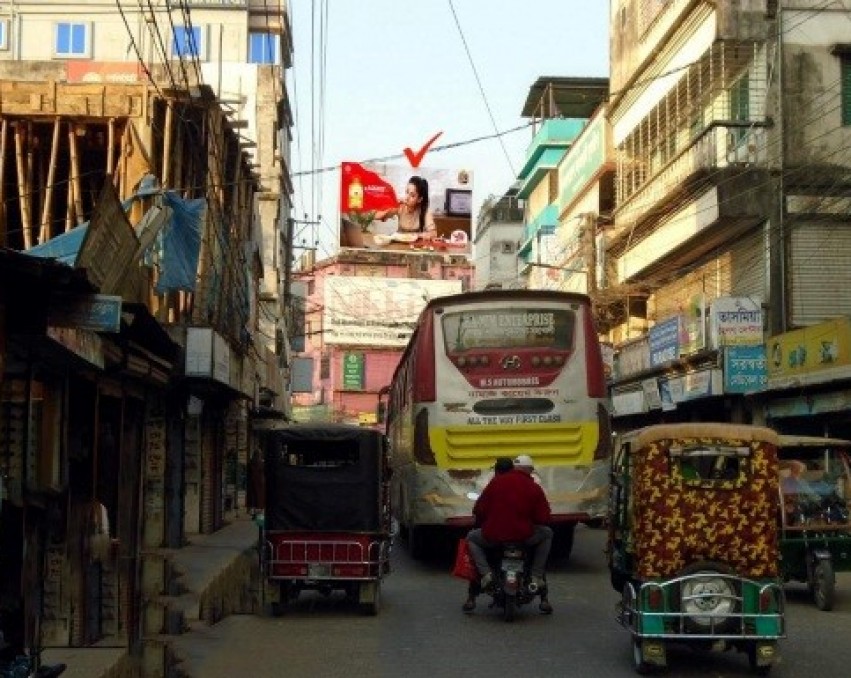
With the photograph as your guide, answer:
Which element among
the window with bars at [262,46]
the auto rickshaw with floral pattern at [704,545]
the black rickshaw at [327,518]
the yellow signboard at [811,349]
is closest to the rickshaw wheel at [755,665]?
the auto rickshaw with floral pattern at [704,545]

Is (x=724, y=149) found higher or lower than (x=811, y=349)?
higher

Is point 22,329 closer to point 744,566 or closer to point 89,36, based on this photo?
point 744,566

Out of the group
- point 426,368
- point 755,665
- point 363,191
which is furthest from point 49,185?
point 363,191

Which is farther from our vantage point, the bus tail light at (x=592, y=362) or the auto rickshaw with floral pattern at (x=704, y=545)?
the bus tail light at (x=592, y=362)

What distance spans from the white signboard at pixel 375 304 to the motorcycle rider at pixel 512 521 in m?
60.3

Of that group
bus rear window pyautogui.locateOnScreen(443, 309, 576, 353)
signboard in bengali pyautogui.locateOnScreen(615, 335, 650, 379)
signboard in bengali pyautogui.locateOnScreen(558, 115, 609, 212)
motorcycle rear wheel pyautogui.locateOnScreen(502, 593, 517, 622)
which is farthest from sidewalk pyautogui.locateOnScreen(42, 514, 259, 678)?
signboard in bengali pyautogui.locateOnScreen(558, 115, 609, 212)

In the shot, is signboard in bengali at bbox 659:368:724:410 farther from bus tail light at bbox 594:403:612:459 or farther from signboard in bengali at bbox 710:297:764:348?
bus tail light at bbox 594:403:612:459

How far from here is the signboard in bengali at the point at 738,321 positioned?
2883 centimetres

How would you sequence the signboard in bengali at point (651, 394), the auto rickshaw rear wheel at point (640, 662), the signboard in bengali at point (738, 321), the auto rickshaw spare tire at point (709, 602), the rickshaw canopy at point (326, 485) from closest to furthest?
the auto rickshaw spare tire at point (709, 602)
the auto rickshaw rear wheel at point (640, 662)
the rickshaw canopy at point (326, 485)
the signboard in bengali at point (738, 321)
the signboard in bengali at point (651, 394)

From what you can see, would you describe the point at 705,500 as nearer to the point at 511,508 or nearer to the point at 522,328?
the point at 511,508

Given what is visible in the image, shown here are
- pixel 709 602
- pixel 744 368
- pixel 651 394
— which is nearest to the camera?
pixel 709 602

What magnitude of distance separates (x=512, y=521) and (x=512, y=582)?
2.12 ft

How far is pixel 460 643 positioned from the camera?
1209cm

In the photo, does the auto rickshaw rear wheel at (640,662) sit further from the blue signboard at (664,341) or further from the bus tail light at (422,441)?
the blue signboard at (664,341)
